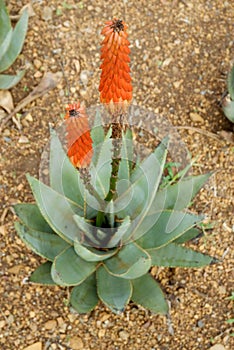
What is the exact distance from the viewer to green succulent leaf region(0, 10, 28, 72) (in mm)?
3324

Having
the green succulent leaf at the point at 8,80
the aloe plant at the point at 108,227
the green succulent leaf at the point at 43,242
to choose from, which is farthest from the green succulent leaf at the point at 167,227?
the green succulent leaf at the point at 8,80

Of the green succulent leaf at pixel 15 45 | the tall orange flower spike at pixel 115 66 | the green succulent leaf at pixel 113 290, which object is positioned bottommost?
the green succulent leaf at pixel 113 290

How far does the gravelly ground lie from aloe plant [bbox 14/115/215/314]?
0.40 meters

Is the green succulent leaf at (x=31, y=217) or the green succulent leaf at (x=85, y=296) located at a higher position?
the green succulent leaf at (x=31, y=217)

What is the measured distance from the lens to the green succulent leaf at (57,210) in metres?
2.50

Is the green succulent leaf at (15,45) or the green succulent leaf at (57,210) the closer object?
the green succulent leaf at (57,210)

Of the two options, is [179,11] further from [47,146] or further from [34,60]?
[47,146]

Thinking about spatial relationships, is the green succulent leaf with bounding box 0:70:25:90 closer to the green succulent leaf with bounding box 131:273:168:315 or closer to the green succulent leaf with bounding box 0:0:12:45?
the green succulent leaf with bounding box 0:0:12:45

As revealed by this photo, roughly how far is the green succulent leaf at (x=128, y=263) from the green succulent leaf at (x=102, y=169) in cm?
27

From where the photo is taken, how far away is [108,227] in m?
2.71

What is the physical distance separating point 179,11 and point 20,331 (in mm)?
2220

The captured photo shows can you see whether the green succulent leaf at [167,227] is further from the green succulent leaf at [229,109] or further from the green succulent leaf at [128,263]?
the green succulent leaf at [229,109]

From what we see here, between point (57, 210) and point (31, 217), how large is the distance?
0.75ft

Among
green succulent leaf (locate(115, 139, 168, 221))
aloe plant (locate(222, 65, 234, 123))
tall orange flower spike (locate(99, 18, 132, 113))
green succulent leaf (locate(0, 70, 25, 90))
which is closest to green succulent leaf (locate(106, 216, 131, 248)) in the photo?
green succulent leaf (locate(115, 139, 168, 221))
